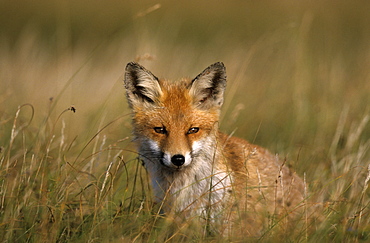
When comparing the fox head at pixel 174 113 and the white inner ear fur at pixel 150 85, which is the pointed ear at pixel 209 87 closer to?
the fox head at pixel 174 113

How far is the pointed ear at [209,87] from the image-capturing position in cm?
539

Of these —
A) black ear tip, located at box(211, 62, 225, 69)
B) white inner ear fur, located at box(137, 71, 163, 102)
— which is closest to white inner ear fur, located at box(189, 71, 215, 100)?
black ear tip, located at box(211, 62, 225, 69)

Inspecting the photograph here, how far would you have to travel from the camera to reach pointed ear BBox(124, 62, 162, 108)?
5406 mm

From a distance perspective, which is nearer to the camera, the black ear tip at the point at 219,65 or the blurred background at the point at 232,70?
the black ear tip at the point at 219,65

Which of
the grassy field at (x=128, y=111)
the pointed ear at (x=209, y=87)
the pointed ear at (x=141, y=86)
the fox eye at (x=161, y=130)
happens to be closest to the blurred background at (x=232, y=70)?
the grassy field at (x=128, y=111)

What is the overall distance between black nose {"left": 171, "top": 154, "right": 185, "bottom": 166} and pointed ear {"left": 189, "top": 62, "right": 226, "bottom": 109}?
2.83ft

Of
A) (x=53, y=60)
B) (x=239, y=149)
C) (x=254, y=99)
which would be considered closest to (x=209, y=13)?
(x=53, y=60)

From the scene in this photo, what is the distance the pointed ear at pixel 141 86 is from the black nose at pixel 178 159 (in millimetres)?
888

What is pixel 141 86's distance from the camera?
220 inches

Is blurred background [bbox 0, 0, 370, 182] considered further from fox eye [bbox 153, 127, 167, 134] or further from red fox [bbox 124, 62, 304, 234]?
fox eye [bbox 153, 127, 167, 134]

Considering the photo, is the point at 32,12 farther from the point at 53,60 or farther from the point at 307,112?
the point at 307,112

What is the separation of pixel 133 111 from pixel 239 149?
51.1 inches

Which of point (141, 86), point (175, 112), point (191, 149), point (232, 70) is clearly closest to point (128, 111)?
point (141, 86)

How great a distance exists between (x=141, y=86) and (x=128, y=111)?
8.24 ft
